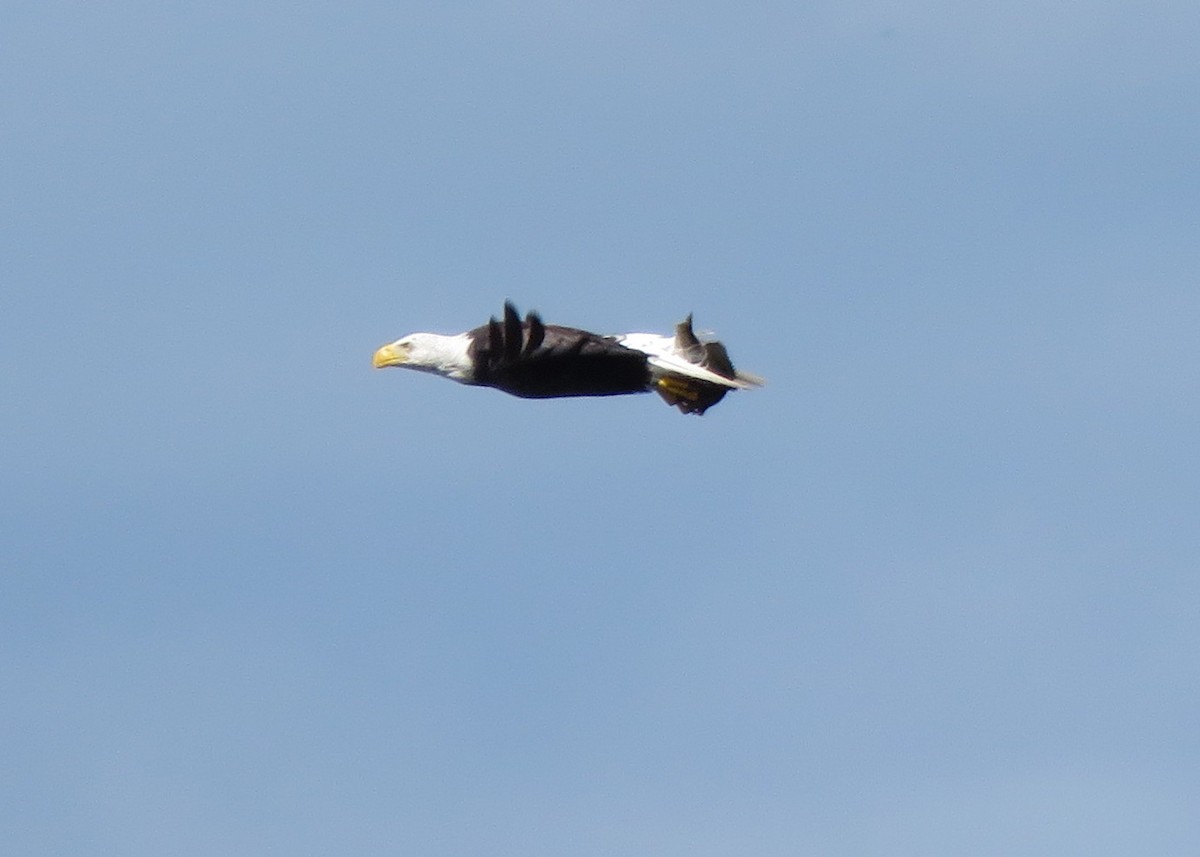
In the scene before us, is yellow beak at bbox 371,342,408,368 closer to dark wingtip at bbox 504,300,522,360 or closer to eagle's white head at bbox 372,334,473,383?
eagle's white head at bbox 372,334,473,383

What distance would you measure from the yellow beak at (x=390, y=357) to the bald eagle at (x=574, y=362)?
1 centimetres

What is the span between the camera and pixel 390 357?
1576 inches

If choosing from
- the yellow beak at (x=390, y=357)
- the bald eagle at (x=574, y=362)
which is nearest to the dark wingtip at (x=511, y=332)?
the bald eagle at (x=574, y=362)

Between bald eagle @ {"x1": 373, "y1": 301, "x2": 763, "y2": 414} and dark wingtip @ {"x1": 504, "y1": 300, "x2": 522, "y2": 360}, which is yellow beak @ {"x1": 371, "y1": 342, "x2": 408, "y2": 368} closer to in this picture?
bald eagle @ {"x1": 373, "y1": 301, "x2": 763, "y2": 414}

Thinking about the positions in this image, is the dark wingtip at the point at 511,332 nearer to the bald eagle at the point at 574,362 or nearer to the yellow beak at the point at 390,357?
the bald eagle at the point at 574,362

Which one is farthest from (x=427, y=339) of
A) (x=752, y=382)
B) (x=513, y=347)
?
(x=752, y=382)

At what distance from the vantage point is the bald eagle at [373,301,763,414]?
3772 centimetres

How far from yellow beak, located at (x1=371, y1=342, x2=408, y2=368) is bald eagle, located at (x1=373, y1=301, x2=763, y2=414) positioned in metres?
0.01

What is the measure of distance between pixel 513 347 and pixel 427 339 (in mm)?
2496

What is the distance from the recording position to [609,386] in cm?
3872

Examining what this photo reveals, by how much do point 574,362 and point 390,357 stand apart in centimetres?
344

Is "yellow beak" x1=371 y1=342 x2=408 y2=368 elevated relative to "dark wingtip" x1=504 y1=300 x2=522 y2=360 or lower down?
elevated

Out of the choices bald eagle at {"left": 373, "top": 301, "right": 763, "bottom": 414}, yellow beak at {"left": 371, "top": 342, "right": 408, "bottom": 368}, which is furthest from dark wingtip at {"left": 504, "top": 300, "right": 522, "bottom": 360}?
yellow beak at {"left": 371, "top": 342, "right": 408, "bottom": 368}

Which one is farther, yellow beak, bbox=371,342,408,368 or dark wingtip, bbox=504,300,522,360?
yellow beak, bbox=371,342,408,368
